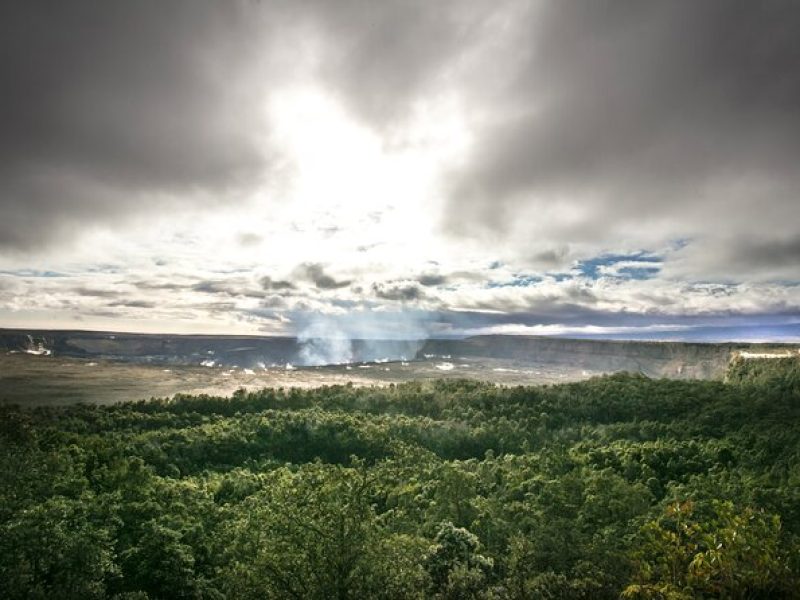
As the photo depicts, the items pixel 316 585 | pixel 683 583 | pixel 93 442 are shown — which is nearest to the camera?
pixel 683 583

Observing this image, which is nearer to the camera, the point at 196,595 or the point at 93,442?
the point at 196,595

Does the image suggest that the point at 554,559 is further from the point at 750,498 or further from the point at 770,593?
the point at 750,498

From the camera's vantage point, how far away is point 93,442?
112500mm

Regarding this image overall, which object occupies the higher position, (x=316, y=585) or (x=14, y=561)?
(x=14, y=561)

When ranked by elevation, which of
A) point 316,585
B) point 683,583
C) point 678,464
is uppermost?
point 683,583

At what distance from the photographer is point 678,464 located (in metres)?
118

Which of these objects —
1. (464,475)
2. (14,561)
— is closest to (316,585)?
(14,561)

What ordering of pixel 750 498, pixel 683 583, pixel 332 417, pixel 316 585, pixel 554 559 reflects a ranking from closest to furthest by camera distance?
1. pixel 683 583
2. pixel 316 585
3. pixel 554 559
4. pixel 750 498
5. pixel 332 417

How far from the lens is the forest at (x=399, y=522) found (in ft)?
135

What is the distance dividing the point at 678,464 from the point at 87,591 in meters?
123

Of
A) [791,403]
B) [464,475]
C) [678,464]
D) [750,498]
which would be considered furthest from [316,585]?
[791,403]

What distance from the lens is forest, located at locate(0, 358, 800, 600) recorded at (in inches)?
1620

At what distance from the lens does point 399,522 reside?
8244cm

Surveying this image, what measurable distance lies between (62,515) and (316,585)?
1040 inches
